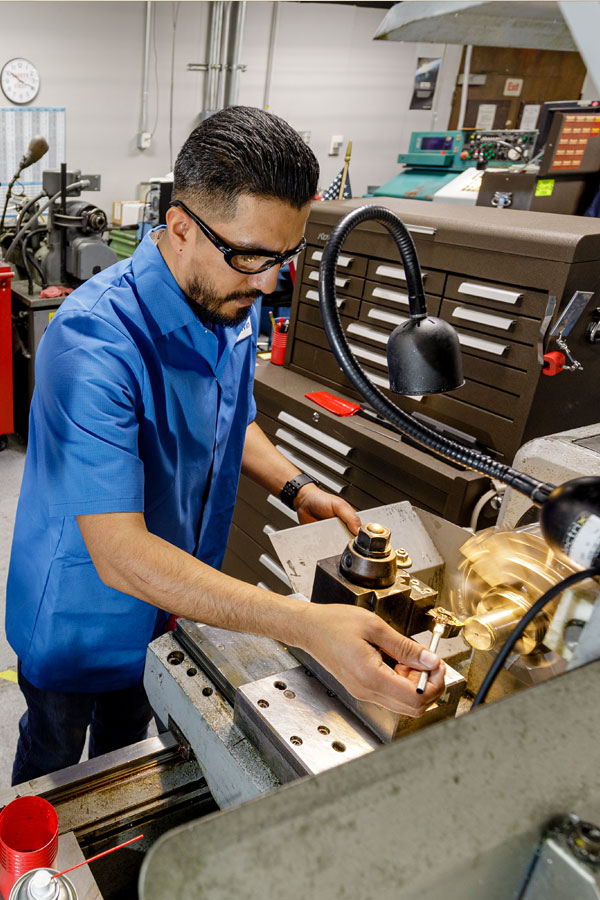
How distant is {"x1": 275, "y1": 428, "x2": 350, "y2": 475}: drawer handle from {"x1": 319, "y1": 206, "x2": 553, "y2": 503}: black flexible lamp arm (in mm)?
1074

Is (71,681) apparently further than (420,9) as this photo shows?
Yes

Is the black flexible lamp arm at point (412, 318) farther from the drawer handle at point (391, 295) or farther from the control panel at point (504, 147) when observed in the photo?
the control panel at point (504, 147)

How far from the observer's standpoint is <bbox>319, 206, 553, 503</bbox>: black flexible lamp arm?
0.66 metres

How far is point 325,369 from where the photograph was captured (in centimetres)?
204

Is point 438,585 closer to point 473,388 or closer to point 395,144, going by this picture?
point 473,388

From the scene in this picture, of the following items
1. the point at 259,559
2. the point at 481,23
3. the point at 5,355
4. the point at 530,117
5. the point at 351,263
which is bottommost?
the point at 259,559

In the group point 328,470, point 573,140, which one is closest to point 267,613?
point 328,470

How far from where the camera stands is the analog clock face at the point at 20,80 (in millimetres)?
4086

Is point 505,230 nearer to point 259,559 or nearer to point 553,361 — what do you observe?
point 553,361

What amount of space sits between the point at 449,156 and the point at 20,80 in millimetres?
2725

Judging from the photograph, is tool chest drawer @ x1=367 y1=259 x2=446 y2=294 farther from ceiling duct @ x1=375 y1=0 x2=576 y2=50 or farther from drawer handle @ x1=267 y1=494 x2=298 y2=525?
drawer handle @ x1=267 y1=494 x2=298 y2=525

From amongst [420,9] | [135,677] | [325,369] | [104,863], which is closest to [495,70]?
[325,369]

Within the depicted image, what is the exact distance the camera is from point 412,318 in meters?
0.79

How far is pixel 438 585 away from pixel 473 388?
2.13 ft
